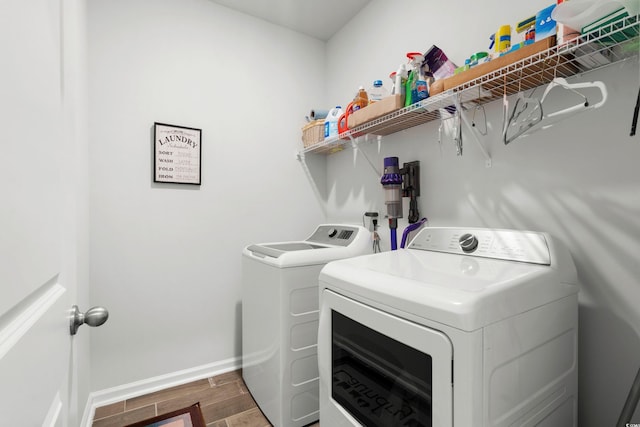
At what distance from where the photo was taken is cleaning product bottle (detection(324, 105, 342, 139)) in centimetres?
217

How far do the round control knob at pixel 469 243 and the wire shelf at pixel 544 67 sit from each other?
1.93 ft

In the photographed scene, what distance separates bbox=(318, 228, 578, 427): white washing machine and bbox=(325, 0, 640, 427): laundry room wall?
0.15m

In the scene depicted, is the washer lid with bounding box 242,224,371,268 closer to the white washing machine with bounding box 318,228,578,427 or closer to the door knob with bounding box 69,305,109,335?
the white washing machine with bounding box 318,228,578,427

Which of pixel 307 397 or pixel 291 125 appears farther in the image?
pixel 291 125

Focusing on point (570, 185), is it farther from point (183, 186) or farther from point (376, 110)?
point (183, 186)

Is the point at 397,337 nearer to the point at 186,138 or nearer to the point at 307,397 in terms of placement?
the point at 307,397

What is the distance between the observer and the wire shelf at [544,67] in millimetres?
894

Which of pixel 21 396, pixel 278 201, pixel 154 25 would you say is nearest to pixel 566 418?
pixel 21 396

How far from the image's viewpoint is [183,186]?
208 centimetres

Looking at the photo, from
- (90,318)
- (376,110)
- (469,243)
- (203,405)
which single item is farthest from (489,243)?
(203,405)

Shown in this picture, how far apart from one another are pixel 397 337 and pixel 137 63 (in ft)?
7.22

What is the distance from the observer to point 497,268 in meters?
1.02

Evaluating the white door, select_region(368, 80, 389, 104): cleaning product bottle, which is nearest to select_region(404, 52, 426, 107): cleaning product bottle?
select_region(368, 80, 389, 104): cleaning product bottle

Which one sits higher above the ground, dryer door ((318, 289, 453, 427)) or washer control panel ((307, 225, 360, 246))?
washer control panel ((307, 225, 360, 246))
